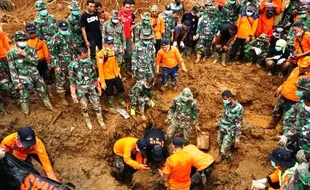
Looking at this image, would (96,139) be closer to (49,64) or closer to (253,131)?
(49,64)

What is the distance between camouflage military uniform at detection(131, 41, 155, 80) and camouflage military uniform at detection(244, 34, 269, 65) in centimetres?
326

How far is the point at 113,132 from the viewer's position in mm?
8625

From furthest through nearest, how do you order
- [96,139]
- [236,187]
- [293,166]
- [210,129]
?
[210,129] → [96,139] → [236,187] → [293,166]

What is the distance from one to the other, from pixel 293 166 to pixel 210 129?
349 cm

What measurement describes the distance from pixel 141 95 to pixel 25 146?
131 inches

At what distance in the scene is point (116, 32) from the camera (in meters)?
8.89

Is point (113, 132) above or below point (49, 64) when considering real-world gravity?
below

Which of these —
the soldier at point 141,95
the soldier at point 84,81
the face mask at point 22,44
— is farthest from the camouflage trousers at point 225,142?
the face mask at point 22,44

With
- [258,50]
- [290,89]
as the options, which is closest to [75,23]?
[258,50]

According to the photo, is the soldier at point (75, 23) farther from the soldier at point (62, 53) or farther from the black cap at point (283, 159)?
the black cap at point (283, 159)

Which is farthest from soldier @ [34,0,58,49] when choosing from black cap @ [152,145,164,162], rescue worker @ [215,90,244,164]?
rescue worker @ [215,90,244,164]

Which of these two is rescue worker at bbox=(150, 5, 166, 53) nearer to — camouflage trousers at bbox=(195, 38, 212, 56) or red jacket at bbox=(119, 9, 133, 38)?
red jacket at bbox=(119, 9, 133, 38)

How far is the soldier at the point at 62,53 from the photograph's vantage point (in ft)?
27.0

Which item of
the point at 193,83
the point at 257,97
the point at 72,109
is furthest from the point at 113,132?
the point at 257,97
